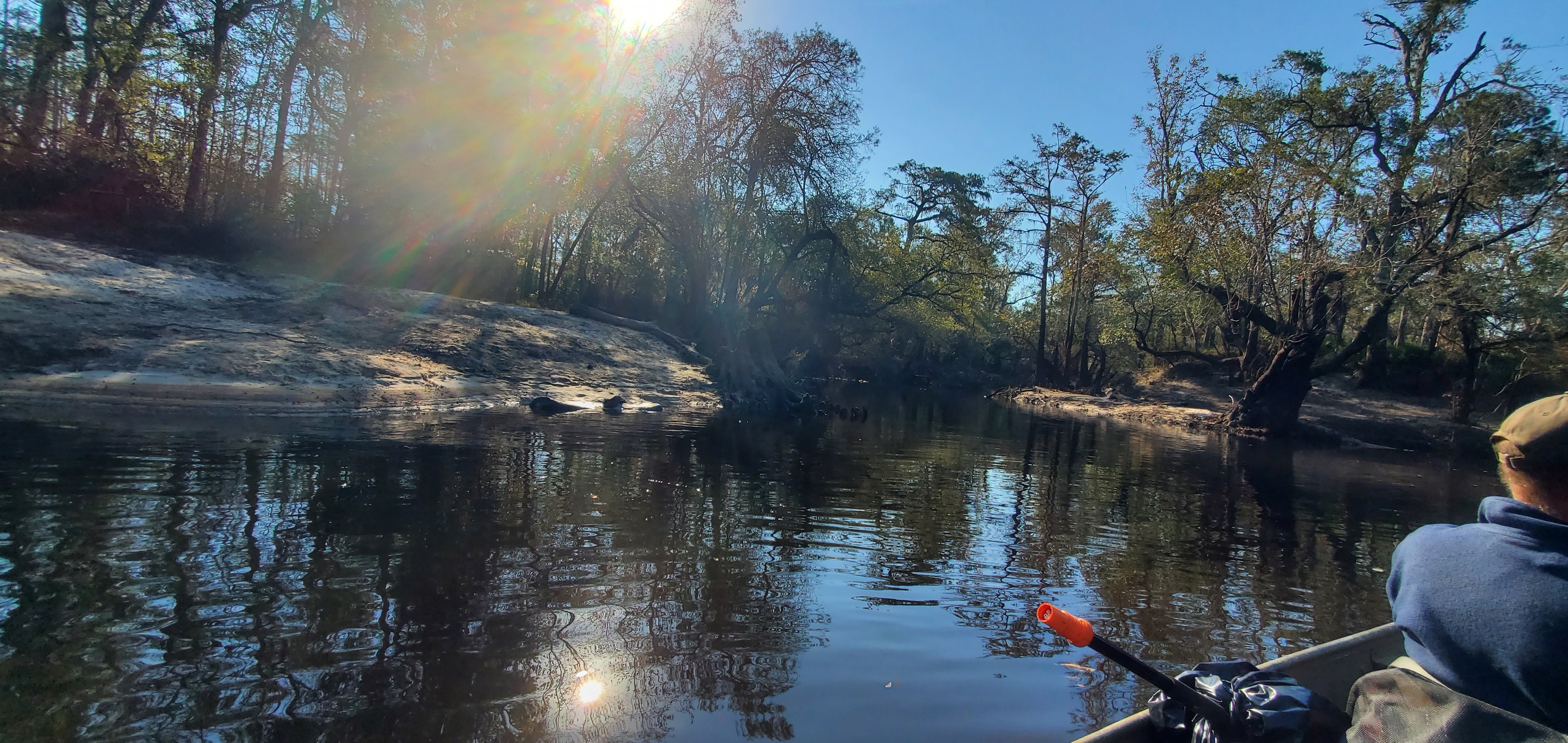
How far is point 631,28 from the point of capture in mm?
22797

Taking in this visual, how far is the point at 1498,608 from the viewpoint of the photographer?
2.06 metres

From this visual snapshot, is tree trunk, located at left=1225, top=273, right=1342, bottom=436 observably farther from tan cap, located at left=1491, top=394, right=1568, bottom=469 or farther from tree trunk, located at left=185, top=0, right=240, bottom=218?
tree trunk, located at left=185, top=0, right=240, bottom=218

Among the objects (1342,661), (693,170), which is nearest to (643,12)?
(693,170)

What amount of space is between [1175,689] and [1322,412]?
2885 centimetres

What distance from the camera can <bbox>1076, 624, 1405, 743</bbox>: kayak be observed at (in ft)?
9.91

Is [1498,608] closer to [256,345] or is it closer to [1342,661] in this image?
[1342,661]

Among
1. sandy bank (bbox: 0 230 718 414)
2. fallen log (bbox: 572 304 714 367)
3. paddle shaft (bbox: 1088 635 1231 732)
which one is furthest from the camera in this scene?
fallen log (bbox: 572 304 714 367)

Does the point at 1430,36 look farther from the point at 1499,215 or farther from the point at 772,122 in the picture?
the point at 772,122

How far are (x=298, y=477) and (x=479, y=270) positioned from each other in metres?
17.9

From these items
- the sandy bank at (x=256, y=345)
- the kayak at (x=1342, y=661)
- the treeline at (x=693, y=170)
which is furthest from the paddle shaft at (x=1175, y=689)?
the treeline at (x=693, y=170)

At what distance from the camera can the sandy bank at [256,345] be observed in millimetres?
10930

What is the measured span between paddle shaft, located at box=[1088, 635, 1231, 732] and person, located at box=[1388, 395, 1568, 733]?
1.99 ft

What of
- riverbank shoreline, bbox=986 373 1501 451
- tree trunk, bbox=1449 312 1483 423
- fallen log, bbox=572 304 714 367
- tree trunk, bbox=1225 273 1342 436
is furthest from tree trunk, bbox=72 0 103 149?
tree trunk, bbox=1449 312 1483 423

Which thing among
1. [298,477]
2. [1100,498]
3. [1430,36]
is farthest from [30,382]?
[1430,36]
